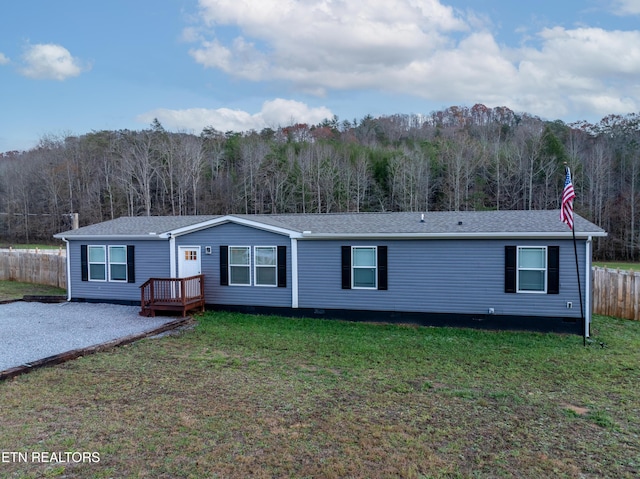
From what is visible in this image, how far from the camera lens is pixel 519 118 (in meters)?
55.8

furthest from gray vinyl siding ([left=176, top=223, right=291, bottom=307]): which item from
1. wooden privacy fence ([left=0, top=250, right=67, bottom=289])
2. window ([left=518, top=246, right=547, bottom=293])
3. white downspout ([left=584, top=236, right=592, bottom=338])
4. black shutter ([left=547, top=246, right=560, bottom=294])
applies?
wooden privacy fence ([left=0, top=250, right=67, bottom=289])

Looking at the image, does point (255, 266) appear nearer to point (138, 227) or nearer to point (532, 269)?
point (138, 227)

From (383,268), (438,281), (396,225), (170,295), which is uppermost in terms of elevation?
(396,225)

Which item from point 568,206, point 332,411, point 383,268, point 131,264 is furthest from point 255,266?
point 568,206

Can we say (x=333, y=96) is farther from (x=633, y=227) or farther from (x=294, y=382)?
(x=294, y=382)

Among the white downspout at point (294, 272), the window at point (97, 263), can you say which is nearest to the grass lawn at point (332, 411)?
the white downspout at point (294, 272)

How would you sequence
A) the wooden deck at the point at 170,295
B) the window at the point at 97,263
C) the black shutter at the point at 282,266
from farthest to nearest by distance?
the window at the point at 97,263 → the black shutter at the point at 282,266 → the wooden deck at the point at 170,295

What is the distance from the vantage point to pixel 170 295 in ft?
40.0

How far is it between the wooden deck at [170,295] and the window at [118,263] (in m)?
1.67

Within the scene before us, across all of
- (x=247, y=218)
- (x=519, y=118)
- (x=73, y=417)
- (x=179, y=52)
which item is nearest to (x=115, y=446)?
(x=73, y=417)

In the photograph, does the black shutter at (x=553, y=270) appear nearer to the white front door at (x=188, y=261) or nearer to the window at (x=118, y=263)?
the white front door at (x=188, y=261)

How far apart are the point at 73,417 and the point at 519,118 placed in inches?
2376

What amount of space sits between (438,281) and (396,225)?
1.91 meters

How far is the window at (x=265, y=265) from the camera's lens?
1242cm
